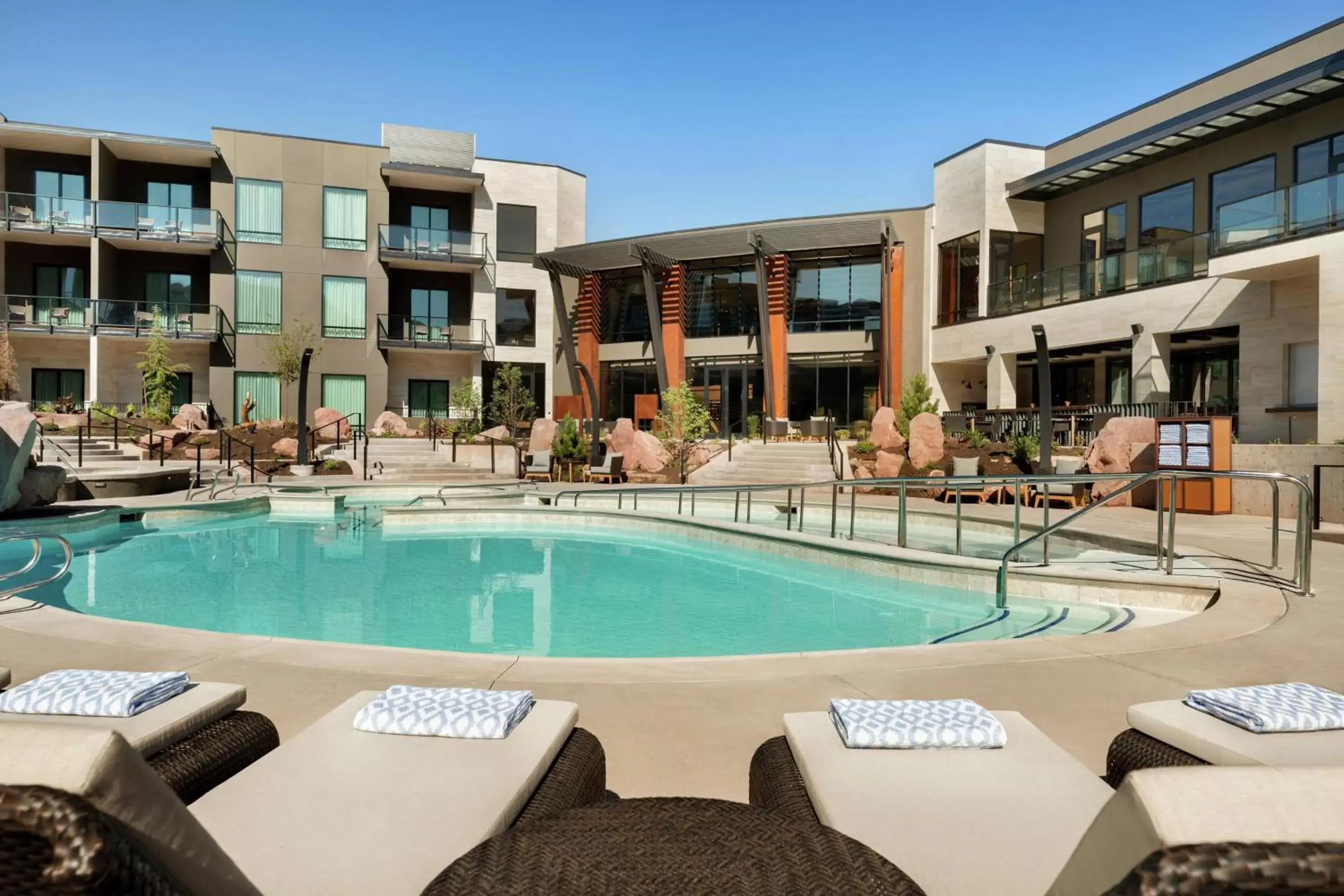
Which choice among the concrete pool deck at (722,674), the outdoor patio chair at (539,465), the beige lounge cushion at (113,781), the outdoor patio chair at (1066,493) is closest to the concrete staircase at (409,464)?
the outdoor patio chair at (539,465)

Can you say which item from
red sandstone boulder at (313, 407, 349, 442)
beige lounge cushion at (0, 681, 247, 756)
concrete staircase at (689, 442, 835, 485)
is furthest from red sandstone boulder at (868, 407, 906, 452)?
beige lounge cushion at (0, 681, 247, 756)

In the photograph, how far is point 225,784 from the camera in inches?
85.7

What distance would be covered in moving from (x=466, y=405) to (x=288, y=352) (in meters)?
6.70

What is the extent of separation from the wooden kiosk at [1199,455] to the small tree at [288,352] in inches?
1075

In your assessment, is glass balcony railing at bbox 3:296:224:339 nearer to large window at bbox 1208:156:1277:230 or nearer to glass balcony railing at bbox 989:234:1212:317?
glass balcony railing at bbox 989:234:1212:317

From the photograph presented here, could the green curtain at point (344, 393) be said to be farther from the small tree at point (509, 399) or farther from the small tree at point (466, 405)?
the small tree at point (509, 399)

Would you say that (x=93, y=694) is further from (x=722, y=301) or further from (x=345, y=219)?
(x=345, y=219)

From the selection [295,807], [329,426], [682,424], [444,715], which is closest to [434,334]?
[329,426]

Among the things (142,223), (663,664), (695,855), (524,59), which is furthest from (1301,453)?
(142,223)

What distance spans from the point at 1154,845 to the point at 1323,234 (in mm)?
18430

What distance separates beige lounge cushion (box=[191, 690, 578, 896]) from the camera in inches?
69.7

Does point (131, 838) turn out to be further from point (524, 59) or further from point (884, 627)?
point (524, 59)

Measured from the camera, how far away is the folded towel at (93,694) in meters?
2.53

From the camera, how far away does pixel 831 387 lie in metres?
30.5
